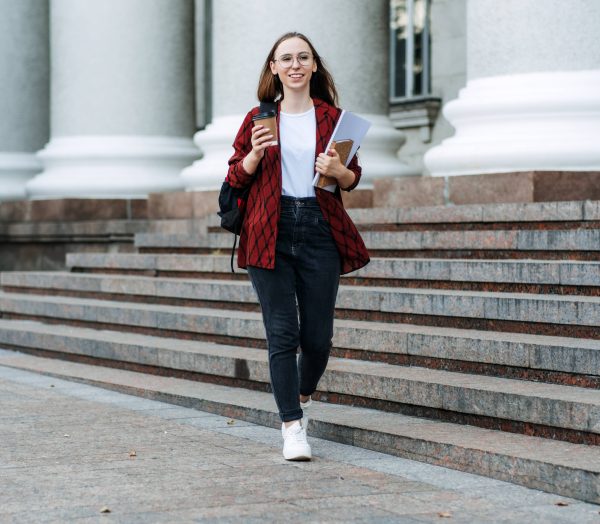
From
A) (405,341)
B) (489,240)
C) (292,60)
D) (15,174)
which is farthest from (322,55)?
(292,60)

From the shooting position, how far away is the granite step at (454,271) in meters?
7.62

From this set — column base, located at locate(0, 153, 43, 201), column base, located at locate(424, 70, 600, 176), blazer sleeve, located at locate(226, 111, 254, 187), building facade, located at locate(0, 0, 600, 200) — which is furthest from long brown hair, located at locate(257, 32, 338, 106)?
column base, located at locate(0, 153, 43, 201)

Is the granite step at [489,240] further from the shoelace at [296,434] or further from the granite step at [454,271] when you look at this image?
the shoelace at [296,434]

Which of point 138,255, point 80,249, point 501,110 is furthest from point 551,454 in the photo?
point 80,249

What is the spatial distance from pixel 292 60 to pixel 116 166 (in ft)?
27.8

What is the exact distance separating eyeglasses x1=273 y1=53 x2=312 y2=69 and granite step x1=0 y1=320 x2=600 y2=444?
1.71m

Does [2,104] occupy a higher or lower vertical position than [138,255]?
higher

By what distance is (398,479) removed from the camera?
5.81 m

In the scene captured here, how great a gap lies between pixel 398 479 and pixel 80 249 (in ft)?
28.6

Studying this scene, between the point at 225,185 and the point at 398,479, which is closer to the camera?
the point at 398,479

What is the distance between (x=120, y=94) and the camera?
1428 cm

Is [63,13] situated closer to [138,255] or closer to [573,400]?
[138,255]

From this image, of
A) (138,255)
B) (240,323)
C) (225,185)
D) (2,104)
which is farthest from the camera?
(2,104)

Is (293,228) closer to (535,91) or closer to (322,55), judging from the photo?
(535,91)
